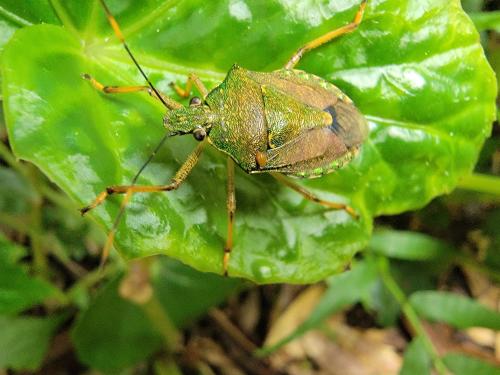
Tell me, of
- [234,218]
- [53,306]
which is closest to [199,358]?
[53,306]

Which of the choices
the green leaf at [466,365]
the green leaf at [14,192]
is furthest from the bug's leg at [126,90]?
the green leaf at [466,365]

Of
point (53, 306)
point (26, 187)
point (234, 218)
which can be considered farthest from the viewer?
point (53, 306)

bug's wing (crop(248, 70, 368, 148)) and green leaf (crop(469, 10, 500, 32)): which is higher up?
bug's wing (crop(248, 70, 368, 148))

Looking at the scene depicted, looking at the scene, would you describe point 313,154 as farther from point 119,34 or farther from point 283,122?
point 119,34

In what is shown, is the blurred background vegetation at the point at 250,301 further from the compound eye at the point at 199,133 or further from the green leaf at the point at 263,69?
the compound eye at the point at 199,133

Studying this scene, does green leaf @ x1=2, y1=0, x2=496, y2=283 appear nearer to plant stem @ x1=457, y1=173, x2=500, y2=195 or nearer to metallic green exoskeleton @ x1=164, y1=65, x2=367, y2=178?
metallic green exoskeleton @ x1=164, y1=65, x2=367, y2=178

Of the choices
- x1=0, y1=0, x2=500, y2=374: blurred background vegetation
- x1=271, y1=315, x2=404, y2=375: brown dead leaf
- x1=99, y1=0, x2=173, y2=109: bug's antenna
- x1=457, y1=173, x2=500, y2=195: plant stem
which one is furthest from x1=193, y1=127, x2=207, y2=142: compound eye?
x1=271, y1=315, x2=404, y2=375: brown dead leaf

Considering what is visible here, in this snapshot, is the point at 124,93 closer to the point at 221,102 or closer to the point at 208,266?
the point at 221,102
